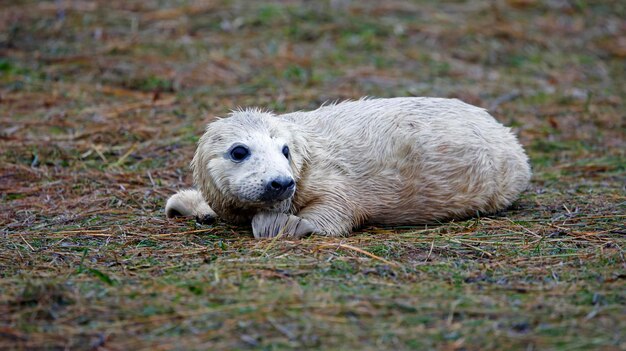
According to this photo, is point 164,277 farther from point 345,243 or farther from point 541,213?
point 541,213

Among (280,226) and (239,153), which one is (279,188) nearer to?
(280,226)

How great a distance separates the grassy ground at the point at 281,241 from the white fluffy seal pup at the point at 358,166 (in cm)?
24

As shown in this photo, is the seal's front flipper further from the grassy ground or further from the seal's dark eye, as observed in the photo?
the seal's dark eye

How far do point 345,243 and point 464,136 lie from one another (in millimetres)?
1571

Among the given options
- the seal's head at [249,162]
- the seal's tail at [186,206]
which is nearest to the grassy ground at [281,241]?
the seal's tail at [186,206]

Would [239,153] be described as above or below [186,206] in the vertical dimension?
above

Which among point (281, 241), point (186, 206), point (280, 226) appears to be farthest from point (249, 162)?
point (186, 206)

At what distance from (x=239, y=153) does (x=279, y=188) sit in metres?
0.46

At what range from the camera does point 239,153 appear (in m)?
6.09

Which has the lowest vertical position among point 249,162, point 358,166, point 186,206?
point 186,206

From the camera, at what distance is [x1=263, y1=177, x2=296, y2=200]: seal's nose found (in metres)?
5.80

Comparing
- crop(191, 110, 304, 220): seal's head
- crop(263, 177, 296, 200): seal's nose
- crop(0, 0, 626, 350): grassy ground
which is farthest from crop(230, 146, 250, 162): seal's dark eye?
crop(0, 0, 626, 350): grassy ground

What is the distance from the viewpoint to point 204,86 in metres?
10.3

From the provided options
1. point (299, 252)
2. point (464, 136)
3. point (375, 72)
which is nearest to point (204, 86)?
point (375, 72)
